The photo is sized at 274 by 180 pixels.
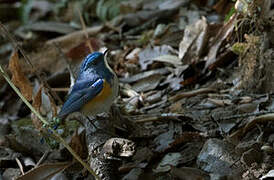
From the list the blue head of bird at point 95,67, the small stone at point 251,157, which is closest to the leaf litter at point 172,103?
the small stone at point 251,157

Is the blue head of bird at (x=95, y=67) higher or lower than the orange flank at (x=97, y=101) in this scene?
higher

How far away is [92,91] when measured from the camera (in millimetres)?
4043

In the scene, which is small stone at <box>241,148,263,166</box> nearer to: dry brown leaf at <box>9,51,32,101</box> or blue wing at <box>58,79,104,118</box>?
blue wing at <box>58,79,104,118</box>

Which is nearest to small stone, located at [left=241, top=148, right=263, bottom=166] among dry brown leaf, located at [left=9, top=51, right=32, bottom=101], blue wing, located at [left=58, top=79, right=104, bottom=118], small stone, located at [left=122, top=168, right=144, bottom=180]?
small stone, located at [left=122, top=168, right=144, bottom=180]

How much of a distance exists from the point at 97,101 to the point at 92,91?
0.13 metres

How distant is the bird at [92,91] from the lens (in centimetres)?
396

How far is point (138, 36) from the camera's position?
641 centimetres

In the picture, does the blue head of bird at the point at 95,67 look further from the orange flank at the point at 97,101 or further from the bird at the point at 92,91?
the orange flank at the point at 97,101

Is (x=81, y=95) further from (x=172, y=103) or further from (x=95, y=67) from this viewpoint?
(x=172, y=103)

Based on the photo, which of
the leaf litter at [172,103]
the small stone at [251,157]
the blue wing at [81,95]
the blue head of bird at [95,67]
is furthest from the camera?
the blue head of bird at [95,67]

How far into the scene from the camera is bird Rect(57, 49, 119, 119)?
3.96 metres

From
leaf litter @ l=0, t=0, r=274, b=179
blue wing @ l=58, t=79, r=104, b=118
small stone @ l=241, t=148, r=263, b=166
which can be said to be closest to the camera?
small stone @ l=241, t=148, r=263, b=166

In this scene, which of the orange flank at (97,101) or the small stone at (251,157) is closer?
the small stone at (251,157)

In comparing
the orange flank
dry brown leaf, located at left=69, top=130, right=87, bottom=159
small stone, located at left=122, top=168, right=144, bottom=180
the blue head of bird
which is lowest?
small stone, located at left=122, top=168, right=144, bottom=180
